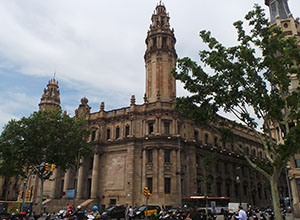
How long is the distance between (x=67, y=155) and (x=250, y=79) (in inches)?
1095

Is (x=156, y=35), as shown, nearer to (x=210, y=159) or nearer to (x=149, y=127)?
(x=149, y=127)

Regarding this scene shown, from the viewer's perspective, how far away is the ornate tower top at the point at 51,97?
70.8 m

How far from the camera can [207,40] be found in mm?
20109

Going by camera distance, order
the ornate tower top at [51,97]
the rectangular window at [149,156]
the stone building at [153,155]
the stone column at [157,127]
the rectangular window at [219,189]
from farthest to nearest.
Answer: the ornate tower top at [51,97] < the rectangular window at [219,189] < the stone column at [157,127] < the rectangular window at [149,156] < the stone building at [153,155]

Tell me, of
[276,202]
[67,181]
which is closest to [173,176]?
[67,181]

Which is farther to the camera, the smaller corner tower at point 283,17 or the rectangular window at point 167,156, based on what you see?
the rectangular window at point 167,156

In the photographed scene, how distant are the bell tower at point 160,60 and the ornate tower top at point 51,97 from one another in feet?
109

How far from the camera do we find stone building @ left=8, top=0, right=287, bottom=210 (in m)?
39.6

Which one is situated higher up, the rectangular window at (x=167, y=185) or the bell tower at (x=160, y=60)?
the bell tower at (x=160, y=60)

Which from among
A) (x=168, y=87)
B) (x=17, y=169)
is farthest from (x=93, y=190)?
(x=168, y=87)

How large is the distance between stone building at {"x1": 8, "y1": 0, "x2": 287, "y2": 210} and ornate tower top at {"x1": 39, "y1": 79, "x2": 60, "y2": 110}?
2316cm

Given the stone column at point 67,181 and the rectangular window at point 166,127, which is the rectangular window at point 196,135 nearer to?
the rectangular window at point 166,127

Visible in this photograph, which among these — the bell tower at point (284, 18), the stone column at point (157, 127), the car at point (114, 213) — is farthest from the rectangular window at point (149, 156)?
the bell tower at point (284, 18)

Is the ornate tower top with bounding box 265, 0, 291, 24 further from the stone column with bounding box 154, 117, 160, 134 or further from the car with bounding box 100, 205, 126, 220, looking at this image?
the car with bounding box 100, 205, 126, 220
